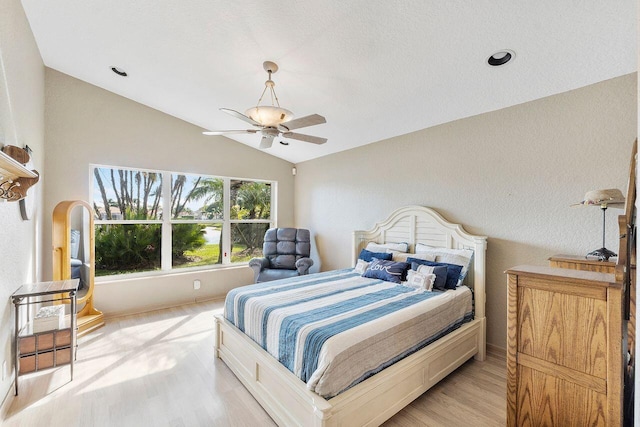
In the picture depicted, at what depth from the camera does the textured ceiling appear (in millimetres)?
Result: 1938

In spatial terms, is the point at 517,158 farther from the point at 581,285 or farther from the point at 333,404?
the point at 333,404

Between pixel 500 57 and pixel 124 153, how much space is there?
15.0ft

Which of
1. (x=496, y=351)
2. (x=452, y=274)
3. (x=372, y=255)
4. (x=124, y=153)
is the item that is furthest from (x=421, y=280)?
(x=124, y=153)

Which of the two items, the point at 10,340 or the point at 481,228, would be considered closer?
the point at 10,340

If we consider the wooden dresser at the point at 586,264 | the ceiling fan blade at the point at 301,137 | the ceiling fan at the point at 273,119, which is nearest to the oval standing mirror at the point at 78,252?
the ceiling fan at the point at 273,119

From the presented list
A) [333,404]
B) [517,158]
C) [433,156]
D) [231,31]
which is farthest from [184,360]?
[517,158]

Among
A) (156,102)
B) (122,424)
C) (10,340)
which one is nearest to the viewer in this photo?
(122,424)

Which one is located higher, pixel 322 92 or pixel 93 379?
pixel 322 92

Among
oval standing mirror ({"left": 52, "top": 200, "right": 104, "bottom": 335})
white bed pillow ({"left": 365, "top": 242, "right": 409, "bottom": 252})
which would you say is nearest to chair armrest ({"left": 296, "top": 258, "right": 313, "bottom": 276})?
white bed pillow ({"left": 365, "top": 242, "right": 409, "bottom": 252})

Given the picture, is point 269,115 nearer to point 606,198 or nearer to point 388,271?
point 388,271

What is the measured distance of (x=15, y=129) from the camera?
2.30 meters

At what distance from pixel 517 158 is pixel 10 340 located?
477 cm

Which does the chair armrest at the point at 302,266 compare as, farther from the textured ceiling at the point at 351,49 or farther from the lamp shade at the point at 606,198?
the lamp shade at the point at 606,198

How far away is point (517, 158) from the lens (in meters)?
2.86
